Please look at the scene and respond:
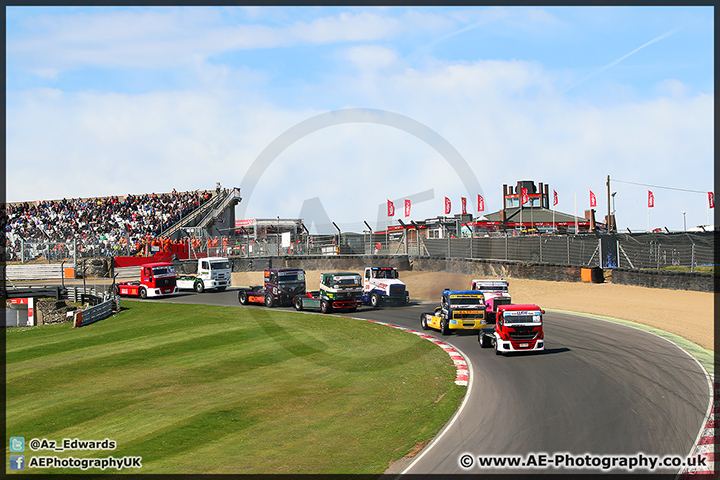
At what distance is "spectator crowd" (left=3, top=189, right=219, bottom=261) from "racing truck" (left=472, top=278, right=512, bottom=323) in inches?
1655

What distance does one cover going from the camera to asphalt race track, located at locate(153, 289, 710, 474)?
10.1 m

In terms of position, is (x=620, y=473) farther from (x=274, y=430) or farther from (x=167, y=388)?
(x=167, y=388)

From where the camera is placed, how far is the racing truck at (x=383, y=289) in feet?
107

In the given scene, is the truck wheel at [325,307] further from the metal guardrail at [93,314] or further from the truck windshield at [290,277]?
the metal guardrail at [93,314]

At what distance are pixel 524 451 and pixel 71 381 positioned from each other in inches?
506

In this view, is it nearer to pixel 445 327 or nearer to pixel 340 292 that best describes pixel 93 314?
pixel 340 292

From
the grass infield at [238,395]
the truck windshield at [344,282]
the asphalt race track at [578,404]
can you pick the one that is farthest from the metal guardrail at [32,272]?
the asphalt race track at [578,404]

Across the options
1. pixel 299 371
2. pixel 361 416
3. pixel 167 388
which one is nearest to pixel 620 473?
pixel 361 416

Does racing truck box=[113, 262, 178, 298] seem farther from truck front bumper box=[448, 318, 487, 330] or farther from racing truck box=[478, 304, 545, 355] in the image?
racing truck box=[478, 304, 545, 355]

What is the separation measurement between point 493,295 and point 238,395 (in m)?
14.4

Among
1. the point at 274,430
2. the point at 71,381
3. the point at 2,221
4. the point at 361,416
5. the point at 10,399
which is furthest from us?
the point at 2,221

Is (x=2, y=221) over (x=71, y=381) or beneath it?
over

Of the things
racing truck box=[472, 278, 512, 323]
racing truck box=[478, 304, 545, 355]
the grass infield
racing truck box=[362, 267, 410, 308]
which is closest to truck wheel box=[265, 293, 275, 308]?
racing truck box=[362, 267, 410, 308]

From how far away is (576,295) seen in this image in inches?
1328
